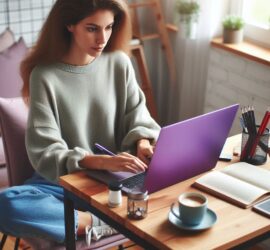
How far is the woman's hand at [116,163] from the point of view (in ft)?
5.77

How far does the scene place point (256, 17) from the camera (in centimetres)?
303

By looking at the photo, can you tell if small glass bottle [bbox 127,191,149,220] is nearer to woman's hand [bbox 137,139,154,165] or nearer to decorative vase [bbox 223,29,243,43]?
woman's hand [bbox 137,139,154,165]

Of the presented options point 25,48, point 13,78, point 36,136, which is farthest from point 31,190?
point 25,48

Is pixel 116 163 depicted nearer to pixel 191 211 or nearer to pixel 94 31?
pixel 191 211

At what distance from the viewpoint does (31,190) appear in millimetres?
1996

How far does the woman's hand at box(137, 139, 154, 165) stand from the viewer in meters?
1.92

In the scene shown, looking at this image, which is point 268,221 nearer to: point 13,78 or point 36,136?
point 36,136

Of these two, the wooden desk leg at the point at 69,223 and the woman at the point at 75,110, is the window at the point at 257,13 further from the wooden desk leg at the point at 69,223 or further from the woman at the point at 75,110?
the wooden desk leg at the point at 69,223

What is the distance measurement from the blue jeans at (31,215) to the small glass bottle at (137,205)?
1.31 feet

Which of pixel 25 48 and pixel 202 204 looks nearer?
pixel 202 204

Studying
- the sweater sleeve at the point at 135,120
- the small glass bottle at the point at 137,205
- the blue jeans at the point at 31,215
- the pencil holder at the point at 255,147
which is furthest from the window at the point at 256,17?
the small glass bottle at the point at 137,205

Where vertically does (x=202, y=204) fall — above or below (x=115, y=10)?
below

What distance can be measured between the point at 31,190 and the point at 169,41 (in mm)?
1626

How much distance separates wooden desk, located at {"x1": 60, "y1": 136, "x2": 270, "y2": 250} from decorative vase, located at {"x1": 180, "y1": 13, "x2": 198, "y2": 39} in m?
1.42
